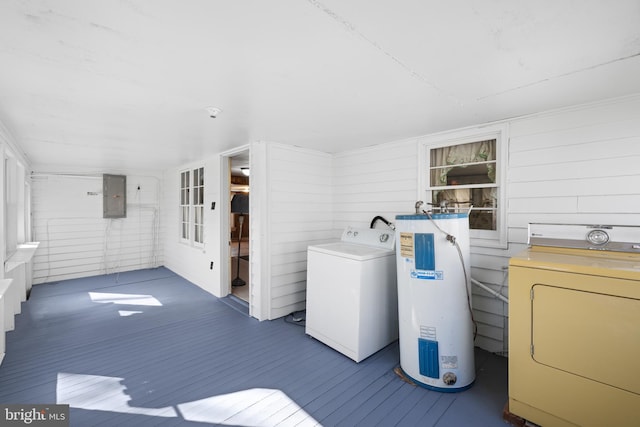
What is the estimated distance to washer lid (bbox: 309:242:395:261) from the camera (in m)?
2.64

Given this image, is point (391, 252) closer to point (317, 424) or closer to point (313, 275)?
point (313, 275)

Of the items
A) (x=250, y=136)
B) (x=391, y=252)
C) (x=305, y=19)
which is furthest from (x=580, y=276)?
(x=250, y=136)

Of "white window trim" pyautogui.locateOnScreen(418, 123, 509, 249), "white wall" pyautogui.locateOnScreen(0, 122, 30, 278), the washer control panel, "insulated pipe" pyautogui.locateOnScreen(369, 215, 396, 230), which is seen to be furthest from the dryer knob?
"white wall" pyautogui.locateOnScreen(0, 122, 30, 278)

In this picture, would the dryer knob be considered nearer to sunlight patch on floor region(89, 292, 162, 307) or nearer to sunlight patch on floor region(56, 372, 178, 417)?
sunlight patch on floor region(56, 372, 178, 417)

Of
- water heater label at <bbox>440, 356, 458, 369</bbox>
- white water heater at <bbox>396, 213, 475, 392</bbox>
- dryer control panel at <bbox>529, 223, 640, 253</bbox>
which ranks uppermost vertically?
dryer control panel at <bbox>529, 223, 640, 253</bbox>

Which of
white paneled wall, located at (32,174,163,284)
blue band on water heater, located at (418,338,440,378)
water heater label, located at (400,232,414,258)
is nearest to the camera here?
blue band on water heater, located at (418,338,440,378)

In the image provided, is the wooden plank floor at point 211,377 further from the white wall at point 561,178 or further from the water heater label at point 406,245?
the water heater label at point 406,245

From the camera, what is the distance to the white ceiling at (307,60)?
3.94 feet

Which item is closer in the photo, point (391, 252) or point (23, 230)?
point (391, 252)

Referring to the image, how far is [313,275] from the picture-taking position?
10.1 feet

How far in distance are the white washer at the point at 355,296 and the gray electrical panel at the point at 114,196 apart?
523 cm

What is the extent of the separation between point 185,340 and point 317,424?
189 centimetres

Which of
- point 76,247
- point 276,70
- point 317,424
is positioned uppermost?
point 276,70

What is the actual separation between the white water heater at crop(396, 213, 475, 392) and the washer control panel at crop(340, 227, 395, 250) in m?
0.61
